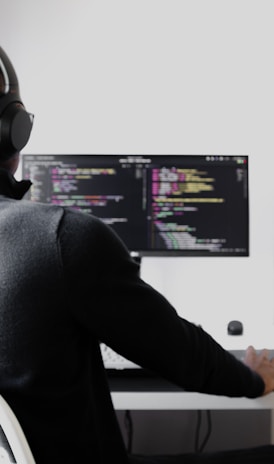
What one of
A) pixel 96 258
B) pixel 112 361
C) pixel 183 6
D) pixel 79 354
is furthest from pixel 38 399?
pixel 183 6

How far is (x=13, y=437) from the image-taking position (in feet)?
2.47

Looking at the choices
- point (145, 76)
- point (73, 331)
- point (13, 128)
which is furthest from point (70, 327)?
point (145, 76)

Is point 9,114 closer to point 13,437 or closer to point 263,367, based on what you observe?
point 13,437

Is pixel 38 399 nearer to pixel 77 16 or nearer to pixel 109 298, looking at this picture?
pixel 109 298

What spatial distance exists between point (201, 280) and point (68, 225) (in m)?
1.45

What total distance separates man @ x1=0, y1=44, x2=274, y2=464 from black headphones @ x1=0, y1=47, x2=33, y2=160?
6cm

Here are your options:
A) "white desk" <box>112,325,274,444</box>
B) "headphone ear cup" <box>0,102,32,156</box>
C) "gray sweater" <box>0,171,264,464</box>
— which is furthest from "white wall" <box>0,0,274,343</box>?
"gray sweater" <box>0,171,264,464</box>

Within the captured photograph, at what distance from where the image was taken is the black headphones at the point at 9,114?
92 centimetres

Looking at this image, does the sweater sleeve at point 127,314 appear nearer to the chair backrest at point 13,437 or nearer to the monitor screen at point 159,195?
the chair backrest at point 13,437

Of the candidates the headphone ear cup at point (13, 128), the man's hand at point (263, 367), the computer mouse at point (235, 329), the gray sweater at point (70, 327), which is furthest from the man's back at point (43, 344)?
the computer mouse at point (235, 329)

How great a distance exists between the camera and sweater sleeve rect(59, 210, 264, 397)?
2.51 ft

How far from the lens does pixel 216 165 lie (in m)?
1.85

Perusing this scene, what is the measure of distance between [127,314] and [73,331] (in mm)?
80

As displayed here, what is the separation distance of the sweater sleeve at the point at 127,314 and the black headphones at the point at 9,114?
221 millimetres
